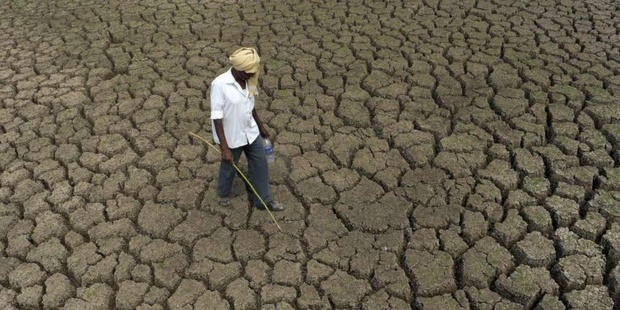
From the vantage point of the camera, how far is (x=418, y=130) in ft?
14.5

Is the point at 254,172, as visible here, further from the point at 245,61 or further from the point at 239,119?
the point at 245,61

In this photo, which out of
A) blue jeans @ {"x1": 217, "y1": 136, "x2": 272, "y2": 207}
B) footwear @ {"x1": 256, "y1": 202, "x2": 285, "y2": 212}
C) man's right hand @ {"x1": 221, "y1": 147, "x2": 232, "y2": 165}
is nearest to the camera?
man's right hand @ {"x1": 221, "y1": 147, "x2": 232, "y2": 165}

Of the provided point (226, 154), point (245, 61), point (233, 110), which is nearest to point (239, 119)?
point (233, 110)

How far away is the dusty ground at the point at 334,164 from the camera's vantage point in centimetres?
316

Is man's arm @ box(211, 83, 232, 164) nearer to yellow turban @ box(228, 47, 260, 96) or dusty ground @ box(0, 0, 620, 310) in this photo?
yellow turban @ box(228, 47, 260, 96)

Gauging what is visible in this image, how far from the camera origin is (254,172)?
3547 millimetres

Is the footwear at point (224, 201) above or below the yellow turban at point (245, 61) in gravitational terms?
below

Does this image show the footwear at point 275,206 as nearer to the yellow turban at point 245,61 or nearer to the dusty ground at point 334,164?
the dusty ground at point 334,164

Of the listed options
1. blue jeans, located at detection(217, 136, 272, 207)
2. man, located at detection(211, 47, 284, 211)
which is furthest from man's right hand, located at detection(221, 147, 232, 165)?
blue jeans, located at detection(217, 136, 272, 207)

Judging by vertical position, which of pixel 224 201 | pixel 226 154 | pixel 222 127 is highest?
pixel 222 127

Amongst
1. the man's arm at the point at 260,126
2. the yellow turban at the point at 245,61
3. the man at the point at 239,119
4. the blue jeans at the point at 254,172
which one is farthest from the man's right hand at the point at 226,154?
the yellow turban at the point at 245,61

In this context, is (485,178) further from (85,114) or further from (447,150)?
(85,114)

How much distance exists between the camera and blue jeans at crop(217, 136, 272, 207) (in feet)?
11.3

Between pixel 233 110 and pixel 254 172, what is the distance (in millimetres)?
507
